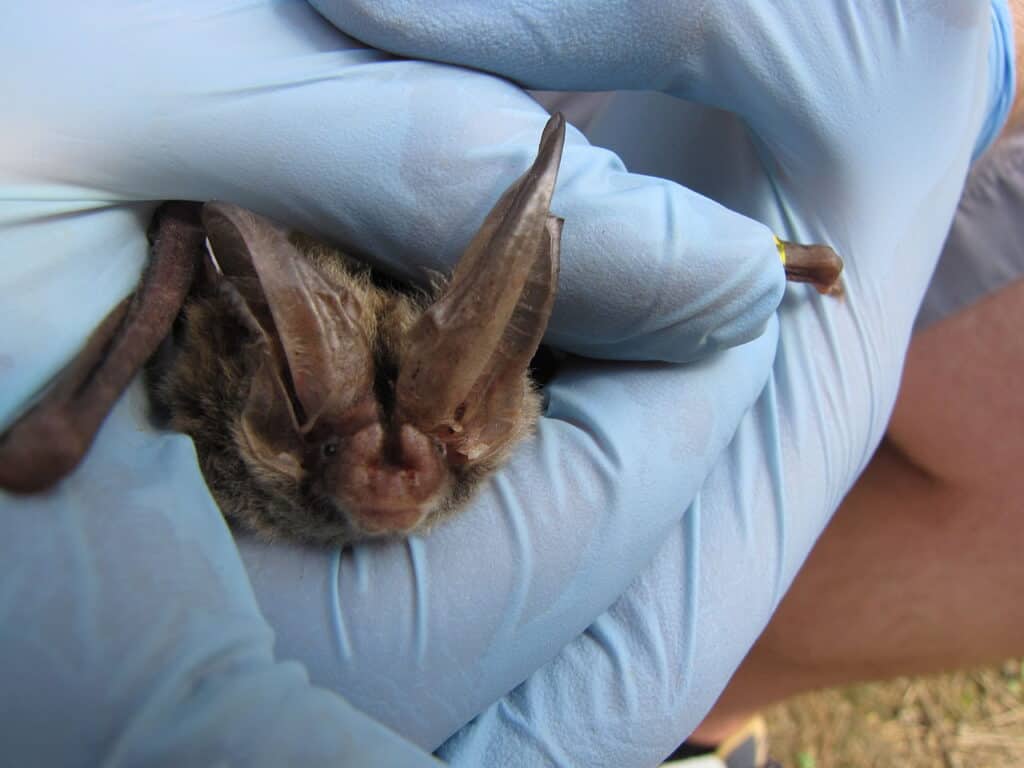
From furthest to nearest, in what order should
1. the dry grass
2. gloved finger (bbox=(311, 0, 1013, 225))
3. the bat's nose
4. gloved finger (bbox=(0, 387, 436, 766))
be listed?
the dry grass, gloved finger (bbox=(311, 0, 1013, 225)), the bat's nose, gloved finger (bbox=(0, 387, 436, 766))

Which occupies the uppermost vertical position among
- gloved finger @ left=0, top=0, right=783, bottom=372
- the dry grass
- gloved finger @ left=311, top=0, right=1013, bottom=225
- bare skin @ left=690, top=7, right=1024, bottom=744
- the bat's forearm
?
gloved finger @ left=311, top=0, right=1013, bottom=225

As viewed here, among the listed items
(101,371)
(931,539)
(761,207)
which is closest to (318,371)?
(101,371)

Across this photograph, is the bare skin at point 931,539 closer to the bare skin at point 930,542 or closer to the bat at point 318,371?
the bare skin at point 930,542

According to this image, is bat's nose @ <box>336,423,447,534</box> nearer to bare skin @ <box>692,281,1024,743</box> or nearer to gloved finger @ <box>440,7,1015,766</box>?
gloved finger @ <box>440,7,1015,766</box>

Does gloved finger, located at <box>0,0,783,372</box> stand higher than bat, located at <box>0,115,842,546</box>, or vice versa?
gloved finger, located at <box>0,0,783,372</box>

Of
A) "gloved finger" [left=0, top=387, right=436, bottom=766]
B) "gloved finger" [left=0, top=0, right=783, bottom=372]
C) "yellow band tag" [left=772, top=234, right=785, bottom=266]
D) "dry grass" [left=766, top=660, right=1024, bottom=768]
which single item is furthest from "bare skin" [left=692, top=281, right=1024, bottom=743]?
"gloved finger" [left=0, top=387, right=436, bottom=766]

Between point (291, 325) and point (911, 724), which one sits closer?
point (291, 325)

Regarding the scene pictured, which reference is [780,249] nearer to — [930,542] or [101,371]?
[101,371]
